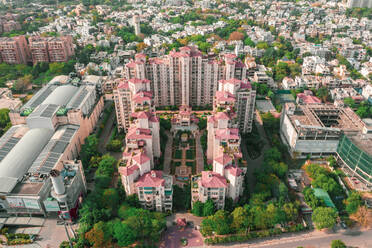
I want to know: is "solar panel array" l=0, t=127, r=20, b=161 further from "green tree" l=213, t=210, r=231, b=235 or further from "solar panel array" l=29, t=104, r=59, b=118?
"green tree" l=213, t=210, r=231, b=235

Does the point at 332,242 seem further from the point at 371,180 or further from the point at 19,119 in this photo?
the point at 19,119

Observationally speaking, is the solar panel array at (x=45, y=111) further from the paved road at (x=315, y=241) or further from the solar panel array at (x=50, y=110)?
the paved road at (x=315, y=241)

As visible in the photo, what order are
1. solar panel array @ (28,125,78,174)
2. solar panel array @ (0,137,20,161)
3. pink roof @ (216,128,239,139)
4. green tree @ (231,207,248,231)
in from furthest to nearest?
solar panel array @ (0,137,20,161) → pink roof @ (216,128,239,139) → solar panel array @ (28,125,78,174) → green tree @ (231,207,248,231)

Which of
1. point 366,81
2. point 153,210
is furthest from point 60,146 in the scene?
point 366,81

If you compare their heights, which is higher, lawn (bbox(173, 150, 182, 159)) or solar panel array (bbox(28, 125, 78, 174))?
solar panel array (bbox(28, 125, 78, 174))

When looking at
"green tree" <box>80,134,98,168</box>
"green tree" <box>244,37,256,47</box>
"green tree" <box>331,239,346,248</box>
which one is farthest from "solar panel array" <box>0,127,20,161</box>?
"green tree" <box>244,37,256,47</box>

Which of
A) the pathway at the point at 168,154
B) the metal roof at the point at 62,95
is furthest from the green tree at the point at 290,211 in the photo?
the metal roof at the point at 62,95
